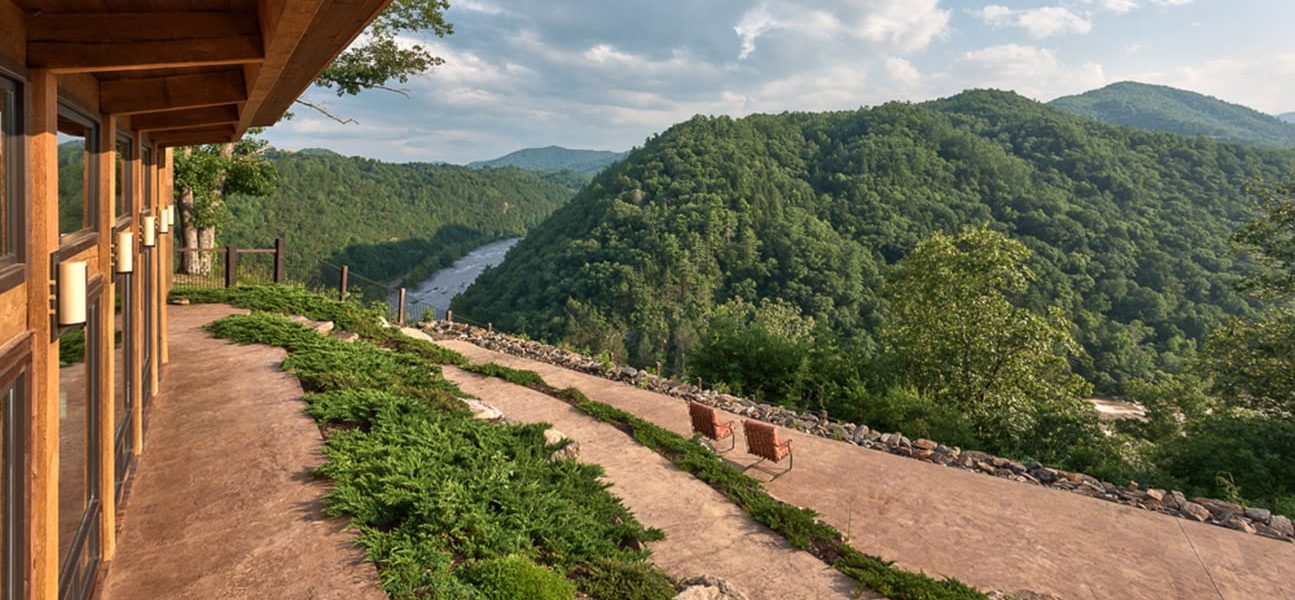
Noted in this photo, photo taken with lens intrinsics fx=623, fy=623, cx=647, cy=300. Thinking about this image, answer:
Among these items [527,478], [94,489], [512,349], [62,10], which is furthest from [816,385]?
[62,10]

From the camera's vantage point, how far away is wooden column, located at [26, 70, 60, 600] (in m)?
2.04

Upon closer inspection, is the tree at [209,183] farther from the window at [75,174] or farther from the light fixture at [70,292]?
the light fixture at [70,292]

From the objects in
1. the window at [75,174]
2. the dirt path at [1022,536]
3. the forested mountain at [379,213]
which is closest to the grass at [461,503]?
the window at [75,174]

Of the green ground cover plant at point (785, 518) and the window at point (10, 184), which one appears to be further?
the green ground cover plant at point (785, 518)

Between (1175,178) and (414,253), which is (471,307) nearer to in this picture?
(414,253)

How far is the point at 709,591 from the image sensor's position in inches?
141

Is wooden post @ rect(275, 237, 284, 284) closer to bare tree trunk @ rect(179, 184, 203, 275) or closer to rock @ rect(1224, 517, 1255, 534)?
bare tree trunk @ rect(179, 184, 203, 275)

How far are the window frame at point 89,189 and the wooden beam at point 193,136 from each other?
2.96 m

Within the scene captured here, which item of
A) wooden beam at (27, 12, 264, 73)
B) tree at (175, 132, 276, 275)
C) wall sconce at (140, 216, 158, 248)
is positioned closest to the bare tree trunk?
tree at (175, 132, 276, 275)

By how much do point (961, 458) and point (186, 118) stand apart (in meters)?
8.95

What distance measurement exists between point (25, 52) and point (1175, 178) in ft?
269

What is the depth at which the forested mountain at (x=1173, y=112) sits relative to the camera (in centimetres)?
13788

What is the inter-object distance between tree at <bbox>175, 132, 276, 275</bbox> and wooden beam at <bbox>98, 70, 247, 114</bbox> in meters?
12.1

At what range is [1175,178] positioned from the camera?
204 feet
